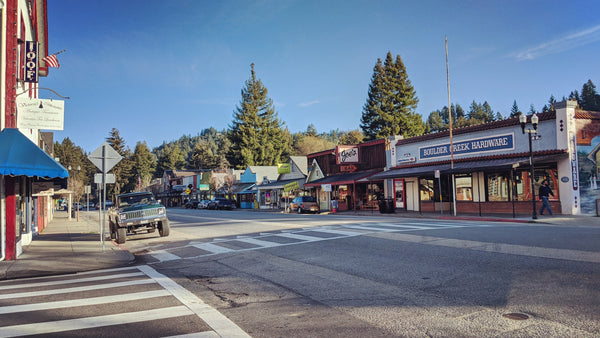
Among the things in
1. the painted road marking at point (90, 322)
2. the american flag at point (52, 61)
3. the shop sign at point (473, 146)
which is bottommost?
the painted road marking at point (90, 322)

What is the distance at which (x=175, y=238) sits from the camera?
1628 cm

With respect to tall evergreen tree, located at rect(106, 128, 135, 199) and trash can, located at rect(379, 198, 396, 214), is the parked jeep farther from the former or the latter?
tall evergreen tree, located at rect(106, 128, 135, 199)

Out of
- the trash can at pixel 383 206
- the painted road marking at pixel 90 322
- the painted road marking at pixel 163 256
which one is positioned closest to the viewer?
the painted road marking at pixel 90 322

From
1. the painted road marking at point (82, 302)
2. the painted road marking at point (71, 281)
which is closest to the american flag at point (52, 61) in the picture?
the painted road marking at point (71, 281)

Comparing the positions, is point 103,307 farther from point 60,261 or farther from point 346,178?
point 346,178

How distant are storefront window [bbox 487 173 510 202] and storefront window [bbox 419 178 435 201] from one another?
4750mm

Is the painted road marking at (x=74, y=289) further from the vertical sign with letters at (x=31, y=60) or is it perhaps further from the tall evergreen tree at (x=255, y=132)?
the tall evergreen tree at (x=255, y=132)

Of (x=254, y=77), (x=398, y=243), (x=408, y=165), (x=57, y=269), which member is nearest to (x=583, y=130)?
(x=408, y=165)

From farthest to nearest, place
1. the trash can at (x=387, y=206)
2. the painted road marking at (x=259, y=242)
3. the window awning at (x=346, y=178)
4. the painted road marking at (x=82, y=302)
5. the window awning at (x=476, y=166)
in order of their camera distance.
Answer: the window awning at (x=346, y=178), the trash can at (x=387, y=206), the window awning at (x=476, y=166), the painted road marking at (x=259, y=242), the painted road marking at (x=82, y=302)

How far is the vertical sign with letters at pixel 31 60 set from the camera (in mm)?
11867

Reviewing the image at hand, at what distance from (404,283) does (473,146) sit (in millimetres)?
22809

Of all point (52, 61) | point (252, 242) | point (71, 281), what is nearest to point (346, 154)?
point (252, 242)

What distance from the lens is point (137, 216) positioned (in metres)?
15.6

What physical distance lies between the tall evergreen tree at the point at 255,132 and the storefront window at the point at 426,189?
171ft
